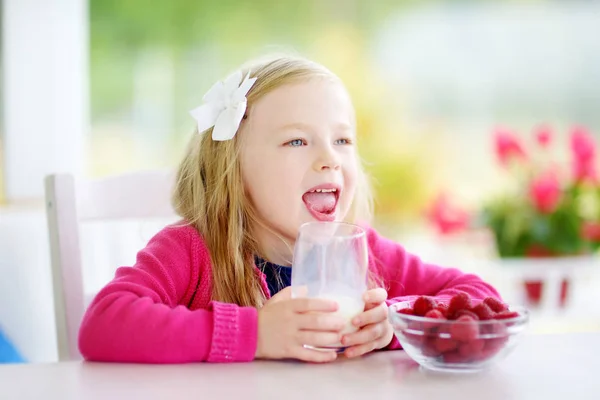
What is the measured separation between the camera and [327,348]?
85 centimetres

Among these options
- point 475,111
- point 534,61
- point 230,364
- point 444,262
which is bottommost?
point 444,262

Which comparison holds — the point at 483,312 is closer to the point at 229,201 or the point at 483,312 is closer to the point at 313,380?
the point at 313,380

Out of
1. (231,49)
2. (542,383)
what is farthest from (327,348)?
(231,49)

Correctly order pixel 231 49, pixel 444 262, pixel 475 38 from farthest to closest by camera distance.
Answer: pixel 475 38 < pixel 231 49 < pixel 444 262

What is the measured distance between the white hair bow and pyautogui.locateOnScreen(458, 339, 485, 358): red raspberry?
1.74 feet

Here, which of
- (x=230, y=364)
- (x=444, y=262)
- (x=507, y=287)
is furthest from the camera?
(x=444, y=262)

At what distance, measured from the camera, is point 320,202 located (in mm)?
1162

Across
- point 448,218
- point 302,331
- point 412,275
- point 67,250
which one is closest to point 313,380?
point 302,331

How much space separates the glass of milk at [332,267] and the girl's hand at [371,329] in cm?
1

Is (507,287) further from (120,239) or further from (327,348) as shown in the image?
(327,348)

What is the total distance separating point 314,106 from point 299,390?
0.53 m

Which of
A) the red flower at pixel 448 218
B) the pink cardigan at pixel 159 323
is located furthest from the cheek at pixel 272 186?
the red flower at pixel 448 218

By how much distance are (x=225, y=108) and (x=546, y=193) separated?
146cm

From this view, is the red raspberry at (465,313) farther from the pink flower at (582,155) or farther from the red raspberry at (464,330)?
the pink flower at (582,155)
